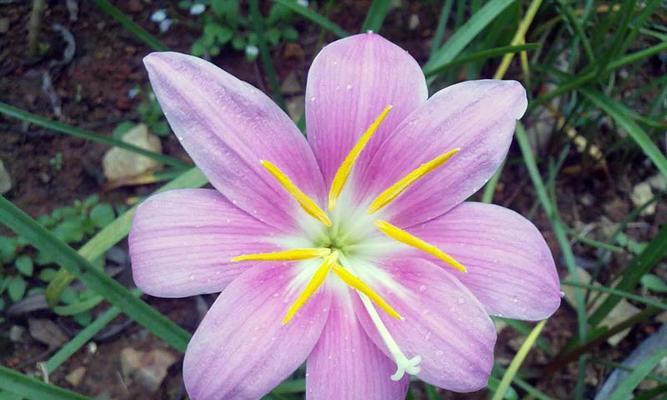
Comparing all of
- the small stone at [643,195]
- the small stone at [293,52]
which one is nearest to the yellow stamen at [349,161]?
the small stone at [293,52]

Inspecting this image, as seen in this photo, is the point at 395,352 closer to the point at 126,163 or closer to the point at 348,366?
the point at 348,366

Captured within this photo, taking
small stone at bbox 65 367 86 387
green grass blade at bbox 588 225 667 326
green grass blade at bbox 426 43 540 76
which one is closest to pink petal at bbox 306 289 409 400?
green grass blade at bbox 426 43 540 76

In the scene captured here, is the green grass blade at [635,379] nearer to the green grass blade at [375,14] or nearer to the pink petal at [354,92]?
the pink petal at [354,92]

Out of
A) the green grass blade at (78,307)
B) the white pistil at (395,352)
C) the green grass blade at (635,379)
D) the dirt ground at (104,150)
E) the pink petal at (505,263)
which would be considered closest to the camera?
the white pistil at (395,352)

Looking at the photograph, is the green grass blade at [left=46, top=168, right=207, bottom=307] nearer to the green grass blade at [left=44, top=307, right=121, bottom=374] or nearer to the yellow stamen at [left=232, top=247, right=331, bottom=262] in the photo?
the green grass blade at [left=44, top=307, right=121, bottom=374]

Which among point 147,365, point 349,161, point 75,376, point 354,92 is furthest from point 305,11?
point 75,376

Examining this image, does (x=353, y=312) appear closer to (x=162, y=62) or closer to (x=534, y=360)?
(x=162, y=62)
